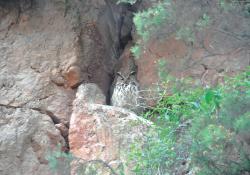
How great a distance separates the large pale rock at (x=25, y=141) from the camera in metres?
5.17

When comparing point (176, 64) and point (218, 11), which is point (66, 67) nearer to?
point (176, 64)

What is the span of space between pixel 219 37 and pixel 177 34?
972mm

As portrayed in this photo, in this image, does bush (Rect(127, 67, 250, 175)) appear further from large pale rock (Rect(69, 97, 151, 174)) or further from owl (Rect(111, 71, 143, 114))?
owl (Rect(111, 71, 143, 114))

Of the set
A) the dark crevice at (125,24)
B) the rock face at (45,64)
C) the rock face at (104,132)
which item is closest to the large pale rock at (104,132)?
the rock face at (104,132)

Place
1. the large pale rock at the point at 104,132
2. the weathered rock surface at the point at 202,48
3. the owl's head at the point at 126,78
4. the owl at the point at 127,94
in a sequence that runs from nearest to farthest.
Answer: the weathered rock surface at the point at 202,48
the large pale rock at the point at 104,132
the owl at the point at 127,94
the owl's head at the point at 126,78

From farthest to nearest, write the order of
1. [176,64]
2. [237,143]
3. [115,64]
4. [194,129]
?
[115,64] < [176,64] < [194,129] < [237,143]

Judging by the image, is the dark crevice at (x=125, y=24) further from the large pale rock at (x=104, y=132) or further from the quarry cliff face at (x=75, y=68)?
the large pale rock at (x=104, y=132)

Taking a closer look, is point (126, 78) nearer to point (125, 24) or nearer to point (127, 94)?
point (127, 94)

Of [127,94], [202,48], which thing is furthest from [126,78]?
[202,48]

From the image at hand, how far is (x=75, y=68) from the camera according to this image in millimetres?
5793

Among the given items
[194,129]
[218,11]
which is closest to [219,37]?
[218,11]

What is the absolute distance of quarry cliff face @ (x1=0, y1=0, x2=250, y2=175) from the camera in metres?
5.15

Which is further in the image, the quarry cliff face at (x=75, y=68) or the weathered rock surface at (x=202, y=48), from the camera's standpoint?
the quarry cliff face at (x=75, y=68)

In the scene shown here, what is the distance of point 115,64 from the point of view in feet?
20.6
